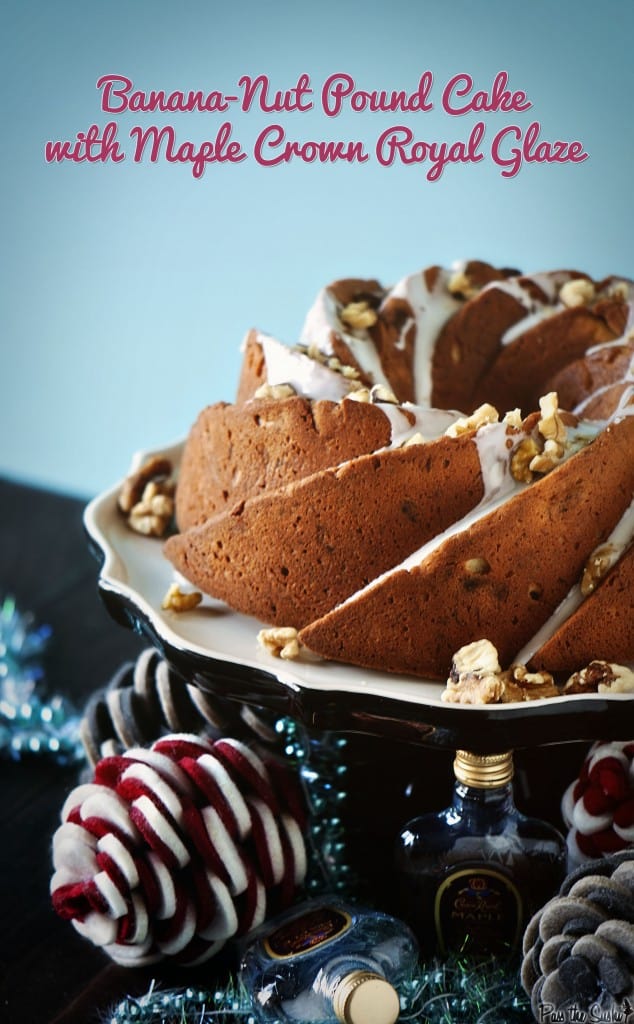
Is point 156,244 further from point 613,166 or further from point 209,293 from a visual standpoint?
point 613,166

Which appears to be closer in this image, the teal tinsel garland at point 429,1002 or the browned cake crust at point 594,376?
the teal tinsel garland at point 429,1002

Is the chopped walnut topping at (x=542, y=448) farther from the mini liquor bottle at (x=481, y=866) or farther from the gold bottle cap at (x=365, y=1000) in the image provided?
the gold bottle cap at (x=365, y=1000)

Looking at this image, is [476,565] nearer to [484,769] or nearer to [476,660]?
[476,660]

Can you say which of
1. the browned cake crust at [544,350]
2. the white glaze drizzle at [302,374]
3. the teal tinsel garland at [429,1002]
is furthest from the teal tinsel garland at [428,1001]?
the browned cake crust at [544,350]

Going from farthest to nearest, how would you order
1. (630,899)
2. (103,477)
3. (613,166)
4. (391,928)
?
1. (103,477)
2. (613,166)
3. (391,928)
4. (630,899)

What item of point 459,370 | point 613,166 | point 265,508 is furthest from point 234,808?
point 613,166

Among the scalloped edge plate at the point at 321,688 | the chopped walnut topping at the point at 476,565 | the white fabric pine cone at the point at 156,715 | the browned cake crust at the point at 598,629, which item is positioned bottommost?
the white fabric pine cone at the point at 156,715

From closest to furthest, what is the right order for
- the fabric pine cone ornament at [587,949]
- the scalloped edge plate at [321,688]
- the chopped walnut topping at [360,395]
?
the fabric pine cone ornament at [587,949] → the scalloped edge plate at [321,688] → the chopped walnut topping at [360,395]
